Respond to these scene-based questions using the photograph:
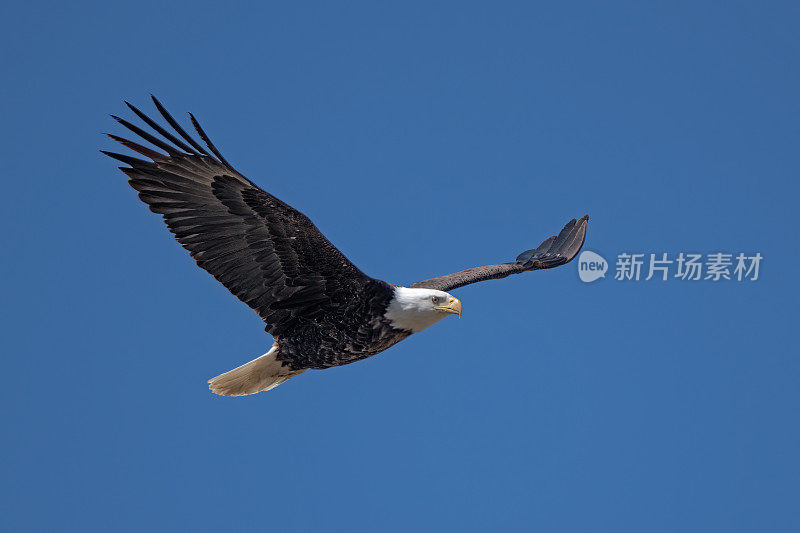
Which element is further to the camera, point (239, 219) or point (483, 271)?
point (483, 271)

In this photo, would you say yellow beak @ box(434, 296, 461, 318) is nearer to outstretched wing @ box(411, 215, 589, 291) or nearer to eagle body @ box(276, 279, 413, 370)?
eagle body @ box(276, 279, 413, 370)

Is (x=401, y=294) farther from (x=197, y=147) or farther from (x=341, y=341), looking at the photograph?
(x=197, y=147)

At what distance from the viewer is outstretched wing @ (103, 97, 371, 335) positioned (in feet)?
26.3

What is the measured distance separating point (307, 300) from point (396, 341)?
0.78 m

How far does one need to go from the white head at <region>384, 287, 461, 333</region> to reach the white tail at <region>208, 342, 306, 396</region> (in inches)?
39.2

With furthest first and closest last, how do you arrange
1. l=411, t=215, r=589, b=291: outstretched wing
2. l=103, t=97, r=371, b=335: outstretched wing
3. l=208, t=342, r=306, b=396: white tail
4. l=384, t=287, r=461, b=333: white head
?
l=411, t=215, r=589, b=291: outstretched wing
l=208, t=342, r=306, b=396: white tail
l=384, t=287, r=461, b=333: white head
l=103, t=97, r=371, b=335: outstretched wing

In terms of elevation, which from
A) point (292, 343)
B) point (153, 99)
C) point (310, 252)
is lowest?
point (292, 343)

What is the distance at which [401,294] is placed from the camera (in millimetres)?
8516

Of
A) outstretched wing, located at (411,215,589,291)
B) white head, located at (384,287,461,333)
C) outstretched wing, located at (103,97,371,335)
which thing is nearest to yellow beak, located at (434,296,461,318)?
white head, located at (384,287,461,333)

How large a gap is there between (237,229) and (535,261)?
3565 mm

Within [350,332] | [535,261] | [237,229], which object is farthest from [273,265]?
[535,261]

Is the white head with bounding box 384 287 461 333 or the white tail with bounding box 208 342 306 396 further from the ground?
the white head with bounding box 384 287 461 333

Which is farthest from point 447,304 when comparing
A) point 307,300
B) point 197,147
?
point 197,147

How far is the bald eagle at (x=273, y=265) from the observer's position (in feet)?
26.3
